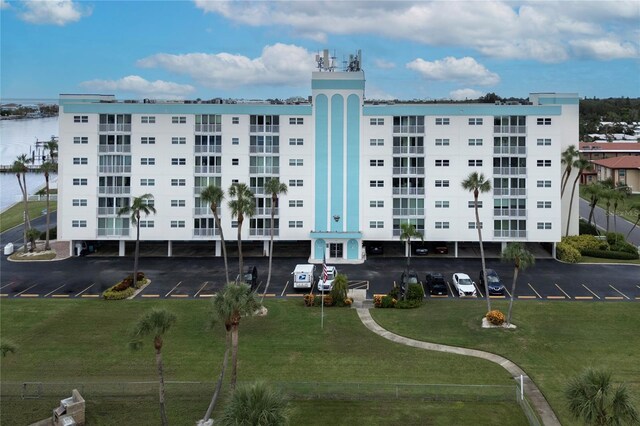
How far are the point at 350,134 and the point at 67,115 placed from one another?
31.8m

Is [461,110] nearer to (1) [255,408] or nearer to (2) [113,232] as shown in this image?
(2) [113,232]

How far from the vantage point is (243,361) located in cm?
3136

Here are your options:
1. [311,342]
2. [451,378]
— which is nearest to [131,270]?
[311,342]

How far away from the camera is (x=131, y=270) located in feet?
178

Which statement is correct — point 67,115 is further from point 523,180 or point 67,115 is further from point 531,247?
point 531,247

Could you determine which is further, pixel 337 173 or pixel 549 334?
pixel 337 173

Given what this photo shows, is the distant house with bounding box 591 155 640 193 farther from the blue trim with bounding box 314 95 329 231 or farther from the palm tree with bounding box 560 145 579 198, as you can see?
the blue trim with bounding box 314 95 329 231

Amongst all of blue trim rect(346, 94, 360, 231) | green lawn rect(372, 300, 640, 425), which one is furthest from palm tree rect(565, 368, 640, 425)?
blue trim rect(346, 94, 360, 231)

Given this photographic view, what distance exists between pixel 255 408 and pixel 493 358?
18321mm

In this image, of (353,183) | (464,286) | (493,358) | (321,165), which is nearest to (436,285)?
(464,286)

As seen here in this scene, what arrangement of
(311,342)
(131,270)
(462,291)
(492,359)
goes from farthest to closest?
(131,270) < (462,291) < (311,342) < (492,359)

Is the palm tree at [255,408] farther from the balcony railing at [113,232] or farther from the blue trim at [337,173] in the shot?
the balcony railing at [113,232]

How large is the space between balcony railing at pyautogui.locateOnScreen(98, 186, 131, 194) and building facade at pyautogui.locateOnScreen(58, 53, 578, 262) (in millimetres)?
113

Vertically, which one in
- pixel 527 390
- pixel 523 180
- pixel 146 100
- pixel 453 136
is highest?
pixel 146 100
